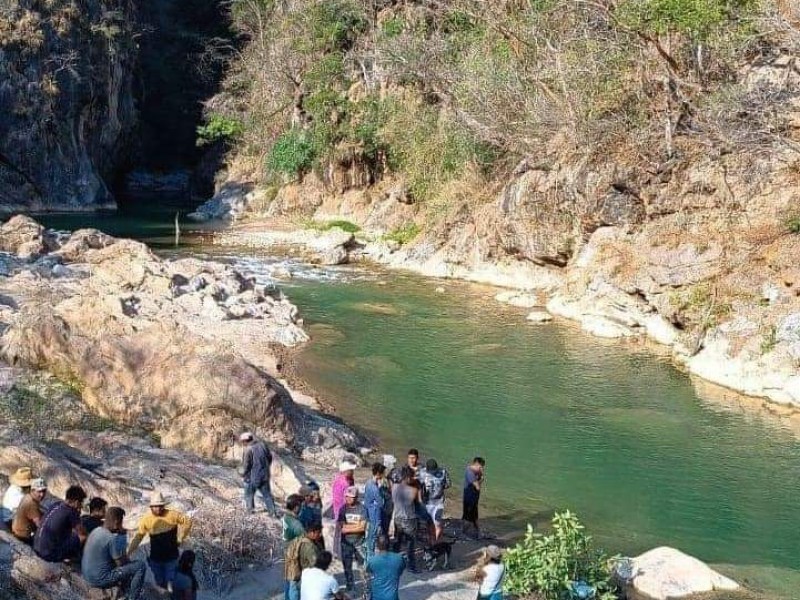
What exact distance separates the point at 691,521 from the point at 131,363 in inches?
403

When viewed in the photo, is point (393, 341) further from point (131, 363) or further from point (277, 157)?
point (277, 157)

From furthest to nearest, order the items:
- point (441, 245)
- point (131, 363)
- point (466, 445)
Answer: point (441, 245), point (466, 445), point (131, 363)

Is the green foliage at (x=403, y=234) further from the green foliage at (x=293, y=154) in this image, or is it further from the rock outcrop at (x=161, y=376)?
the rock outcrop at (x=161, y=376)

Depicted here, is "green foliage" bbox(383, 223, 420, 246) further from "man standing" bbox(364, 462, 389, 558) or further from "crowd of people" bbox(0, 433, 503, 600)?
"man standing" bbox(364, 462, 389, 558)

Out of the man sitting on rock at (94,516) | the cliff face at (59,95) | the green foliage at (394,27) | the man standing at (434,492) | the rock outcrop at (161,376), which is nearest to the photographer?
the man sitting on rock at (94,516)

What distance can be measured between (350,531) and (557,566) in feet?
8.06

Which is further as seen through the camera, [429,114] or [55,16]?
[55,16]

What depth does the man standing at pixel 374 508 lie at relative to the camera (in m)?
10.0

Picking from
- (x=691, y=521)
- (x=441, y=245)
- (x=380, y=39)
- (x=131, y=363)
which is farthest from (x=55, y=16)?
(x=691, y=521)

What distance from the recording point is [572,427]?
18.9 meters

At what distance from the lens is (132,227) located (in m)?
49.9

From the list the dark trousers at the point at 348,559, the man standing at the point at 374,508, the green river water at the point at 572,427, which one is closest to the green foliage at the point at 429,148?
the green river water at the point at 572,427

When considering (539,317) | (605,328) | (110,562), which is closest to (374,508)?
(110,562)

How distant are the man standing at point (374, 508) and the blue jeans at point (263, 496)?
193 centimetres
